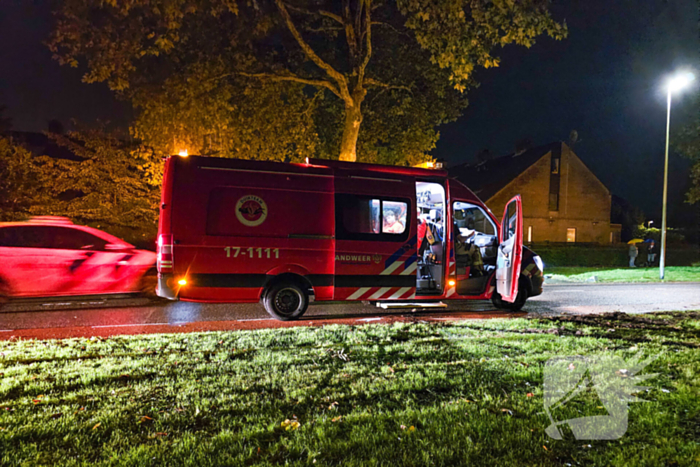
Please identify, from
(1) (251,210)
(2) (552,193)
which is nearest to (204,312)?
(1) (251,210)

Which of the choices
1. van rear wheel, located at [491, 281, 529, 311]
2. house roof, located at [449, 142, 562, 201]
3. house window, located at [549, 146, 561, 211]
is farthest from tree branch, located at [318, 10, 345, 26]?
house window, located at [549, 146, 561, 211]

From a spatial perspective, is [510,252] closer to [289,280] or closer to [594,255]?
[289,280]

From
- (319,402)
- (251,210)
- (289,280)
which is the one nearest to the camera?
(319,402)

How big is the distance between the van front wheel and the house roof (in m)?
26.9

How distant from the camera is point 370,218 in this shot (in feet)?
26.1

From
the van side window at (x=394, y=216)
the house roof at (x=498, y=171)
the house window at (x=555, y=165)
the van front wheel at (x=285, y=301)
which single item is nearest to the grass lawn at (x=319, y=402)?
the van front wheel at (x=285, y=301)

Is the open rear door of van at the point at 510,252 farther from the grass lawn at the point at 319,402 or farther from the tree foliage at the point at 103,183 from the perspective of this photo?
the tree foliage at the point at 103,183

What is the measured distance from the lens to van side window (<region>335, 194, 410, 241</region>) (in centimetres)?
779

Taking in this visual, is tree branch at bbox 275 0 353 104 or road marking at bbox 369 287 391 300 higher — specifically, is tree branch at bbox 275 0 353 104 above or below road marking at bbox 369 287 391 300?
above

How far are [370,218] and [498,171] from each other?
30.4 metres

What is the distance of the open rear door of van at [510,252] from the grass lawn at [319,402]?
6.82 feet

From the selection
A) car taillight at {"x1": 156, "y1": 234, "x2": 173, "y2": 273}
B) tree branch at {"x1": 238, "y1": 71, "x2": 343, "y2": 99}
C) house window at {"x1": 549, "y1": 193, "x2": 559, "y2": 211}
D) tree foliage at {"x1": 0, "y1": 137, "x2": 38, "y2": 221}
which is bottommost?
car taillight at {"x1": 156, "y1": 234, "x2": 173, "y2": 273}

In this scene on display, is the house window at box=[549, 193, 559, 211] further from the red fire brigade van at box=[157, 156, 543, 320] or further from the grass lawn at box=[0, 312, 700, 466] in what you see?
the grass lawn at box=[0, 312, 700, 466]

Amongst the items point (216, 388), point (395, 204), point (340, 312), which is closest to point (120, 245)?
point (340, 312)
